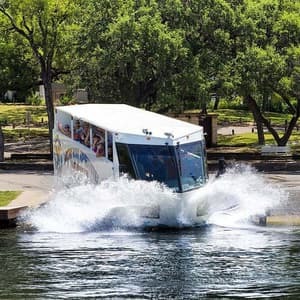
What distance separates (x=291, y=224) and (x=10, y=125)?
1645 inches

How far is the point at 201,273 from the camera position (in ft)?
54.3

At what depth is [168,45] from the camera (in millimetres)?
37562

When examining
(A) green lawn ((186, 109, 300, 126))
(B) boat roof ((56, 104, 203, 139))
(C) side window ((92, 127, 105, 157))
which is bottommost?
(A) green lawn ((186, 109, 300, 126))

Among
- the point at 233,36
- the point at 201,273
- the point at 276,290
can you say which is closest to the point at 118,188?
the point at 201,273

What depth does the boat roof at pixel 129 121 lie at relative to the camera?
76.8 feet

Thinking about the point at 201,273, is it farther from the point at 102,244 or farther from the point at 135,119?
the point at 135,119

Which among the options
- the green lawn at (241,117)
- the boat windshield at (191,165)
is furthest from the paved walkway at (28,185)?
the green lawn at (241,117)

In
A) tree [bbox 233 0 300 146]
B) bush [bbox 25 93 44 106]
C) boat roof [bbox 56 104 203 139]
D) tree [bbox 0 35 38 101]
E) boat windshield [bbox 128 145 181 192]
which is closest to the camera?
boat windshield [bbox 128 145 181 192]

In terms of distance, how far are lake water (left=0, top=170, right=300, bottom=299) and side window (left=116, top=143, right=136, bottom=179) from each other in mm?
340

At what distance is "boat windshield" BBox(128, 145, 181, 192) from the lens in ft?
74.3

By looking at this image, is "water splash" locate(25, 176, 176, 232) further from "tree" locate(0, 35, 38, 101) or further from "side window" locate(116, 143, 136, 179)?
"tree" locate(0, 35, 38, 101)

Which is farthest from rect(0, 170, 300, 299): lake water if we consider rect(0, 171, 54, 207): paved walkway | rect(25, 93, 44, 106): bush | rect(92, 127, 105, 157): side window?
rect(25, 93, 44, 106): bush

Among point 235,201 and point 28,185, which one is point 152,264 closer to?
point 235,201

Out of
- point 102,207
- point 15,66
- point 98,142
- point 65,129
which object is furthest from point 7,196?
point 15,66
